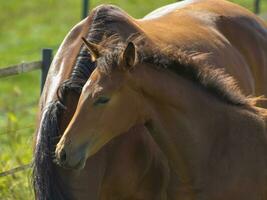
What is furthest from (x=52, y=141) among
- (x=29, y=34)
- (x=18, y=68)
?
(x=29, y=34)

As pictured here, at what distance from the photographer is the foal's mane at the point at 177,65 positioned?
18.6 ft

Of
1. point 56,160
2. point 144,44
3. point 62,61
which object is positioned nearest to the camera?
point 56,160

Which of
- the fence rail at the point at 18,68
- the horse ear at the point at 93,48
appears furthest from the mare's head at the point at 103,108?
the fence rail at the point at 18,68

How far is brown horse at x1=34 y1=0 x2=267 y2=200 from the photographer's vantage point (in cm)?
559

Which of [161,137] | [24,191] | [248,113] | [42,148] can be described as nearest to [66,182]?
[42,148]

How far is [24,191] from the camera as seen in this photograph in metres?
8.41

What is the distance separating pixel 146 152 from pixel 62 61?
84 centimetres

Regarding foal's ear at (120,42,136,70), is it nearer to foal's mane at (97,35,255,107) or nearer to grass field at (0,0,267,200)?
foal's mane at (97,35,255,107)

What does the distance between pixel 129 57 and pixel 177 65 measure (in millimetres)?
417

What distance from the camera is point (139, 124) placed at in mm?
5914

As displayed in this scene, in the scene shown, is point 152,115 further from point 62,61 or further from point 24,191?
point 24,191

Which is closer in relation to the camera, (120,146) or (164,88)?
(164,88)

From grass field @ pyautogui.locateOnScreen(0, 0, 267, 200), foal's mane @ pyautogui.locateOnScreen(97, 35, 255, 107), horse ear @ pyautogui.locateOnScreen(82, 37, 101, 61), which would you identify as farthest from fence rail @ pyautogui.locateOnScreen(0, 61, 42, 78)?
horse ear @ pyautogui.locateOnScreen(82, 37, 101, 61)

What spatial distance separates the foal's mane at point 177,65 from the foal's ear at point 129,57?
0.14 feet
